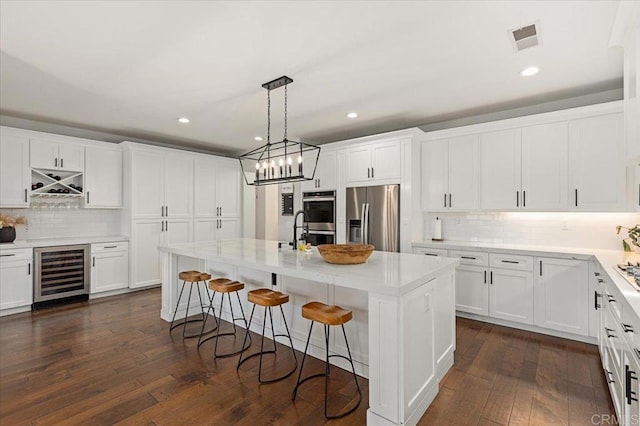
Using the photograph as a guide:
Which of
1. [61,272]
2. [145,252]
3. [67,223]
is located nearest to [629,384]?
[145,252]

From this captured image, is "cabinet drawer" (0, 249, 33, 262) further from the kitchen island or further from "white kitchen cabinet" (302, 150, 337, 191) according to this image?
"white kitchen cabinet" (302, 150, 337, 191)

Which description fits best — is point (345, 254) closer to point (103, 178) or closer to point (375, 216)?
point (375, 216)

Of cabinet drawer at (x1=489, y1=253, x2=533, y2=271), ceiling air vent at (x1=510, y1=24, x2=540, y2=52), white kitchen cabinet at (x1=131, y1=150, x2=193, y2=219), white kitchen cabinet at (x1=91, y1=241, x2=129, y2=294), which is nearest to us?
ceiling air vent at (x1=510, y1=24, x2=540, y2=52)

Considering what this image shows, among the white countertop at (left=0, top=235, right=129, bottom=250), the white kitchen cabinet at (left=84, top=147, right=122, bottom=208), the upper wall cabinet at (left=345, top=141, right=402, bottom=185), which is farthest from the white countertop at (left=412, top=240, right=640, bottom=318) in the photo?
the white kitchen cabinet at (left=84, top=147, right=122, bottom=208)

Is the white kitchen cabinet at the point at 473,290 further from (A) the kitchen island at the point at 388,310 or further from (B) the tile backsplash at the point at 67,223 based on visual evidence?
(B) the tile backsplash at the point at 67,223

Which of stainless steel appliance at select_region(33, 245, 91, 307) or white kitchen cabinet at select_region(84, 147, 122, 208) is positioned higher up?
white kitchen cabinet at select_region(84, 147, 122, 208)

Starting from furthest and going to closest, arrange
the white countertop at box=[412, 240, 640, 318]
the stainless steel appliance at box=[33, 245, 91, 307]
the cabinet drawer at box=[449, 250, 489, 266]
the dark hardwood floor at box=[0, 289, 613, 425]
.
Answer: the stainless steel appliance at box=[33, 245, 91, 307]
the cabinet drawer at box=[449, 250, 489, 266]
the dark hardwood floor at box=[0, 289, 613, 425]
the white countertop at box=[412, 240, 640, 318]

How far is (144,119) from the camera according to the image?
450cm

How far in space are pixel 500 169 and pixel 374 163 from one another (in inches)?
62.9

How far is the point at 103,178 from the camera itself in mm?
5012

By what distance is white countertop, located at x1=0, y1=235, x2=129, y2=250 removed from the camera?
4.05m

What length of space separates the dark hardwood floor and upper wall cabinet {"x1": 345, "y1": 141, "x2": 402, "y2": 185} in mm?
2182

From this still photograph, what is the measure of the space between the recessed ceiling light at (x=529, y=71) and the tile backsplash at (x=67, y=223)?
6066 mm

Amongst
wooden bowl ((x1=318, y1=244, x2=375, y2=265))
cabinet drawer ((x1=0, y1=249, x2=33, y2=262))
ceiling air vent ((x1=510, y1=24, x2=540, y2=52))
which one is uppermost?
ceiling air vent ((x1=510, y1=24, x2=540, y2=52))
